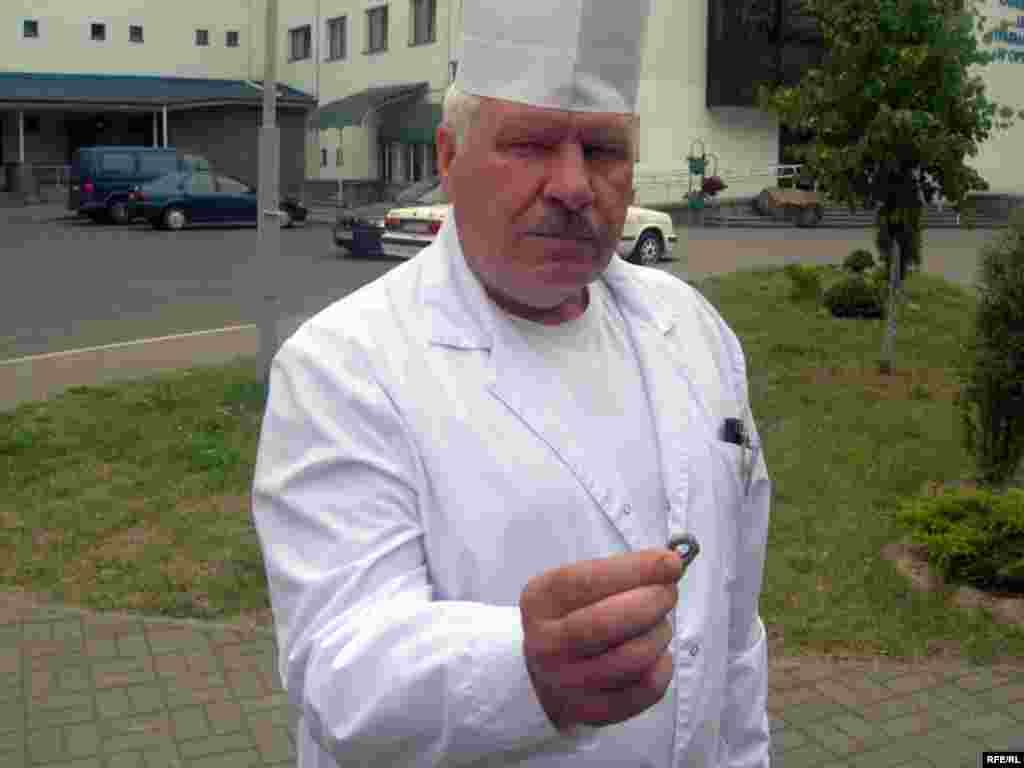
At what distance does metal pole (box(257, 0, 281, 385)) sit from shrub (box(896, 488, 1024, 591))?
4.37 metres

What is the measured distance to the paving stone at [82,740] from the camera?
4.29m

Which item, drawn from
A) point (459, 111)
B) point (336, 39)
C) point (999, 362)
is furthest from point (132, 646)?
point (336, 39)

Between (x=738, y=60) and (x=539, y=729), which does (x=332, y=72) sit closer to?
(x=738, y=60)

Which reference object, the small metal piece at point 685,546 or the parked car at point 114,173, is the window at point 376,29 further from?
the small metal piece at point 685,546

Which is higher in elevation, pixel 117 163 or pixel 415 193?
pixel 117 163

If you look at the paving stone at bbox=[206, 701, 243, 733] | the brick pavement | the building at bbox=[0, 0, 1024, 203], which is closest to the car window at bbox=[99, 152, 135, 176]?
the building at bbox=[0, 0, 1024, 203]

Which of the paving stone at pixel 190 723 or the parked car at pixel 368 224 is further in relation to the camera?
the parked car at pixel 368 224

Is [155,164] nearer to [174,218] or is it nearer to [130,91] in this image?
[174,218]

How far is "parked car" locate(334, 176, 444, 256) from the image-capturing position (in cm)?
2245

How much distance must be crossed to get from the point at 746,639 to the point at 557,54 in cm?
102

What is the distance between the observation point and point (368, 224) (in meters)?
22.5

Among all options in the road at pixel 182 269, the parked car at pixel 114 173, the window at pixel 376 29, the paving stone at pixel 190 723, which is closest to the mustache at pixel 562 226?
the paving stone at pixel 190 723

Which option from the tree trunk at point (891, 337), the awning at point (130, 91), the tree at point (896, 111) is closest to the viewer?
the tree at point (896, 111)

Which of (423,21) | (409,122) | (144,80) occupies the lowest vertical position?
(409,122)
